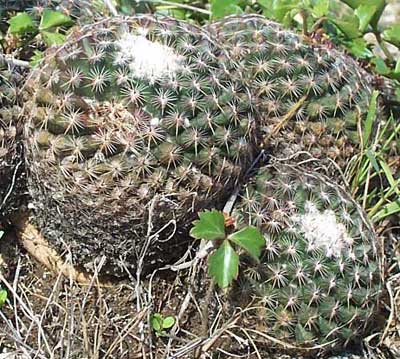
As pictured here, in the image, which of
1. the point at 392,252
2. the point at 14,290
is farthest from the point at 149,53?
the point at 392,252

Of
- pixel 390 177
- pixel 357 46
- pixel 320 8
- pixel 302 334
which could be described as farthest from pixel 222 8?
pixel 302 334

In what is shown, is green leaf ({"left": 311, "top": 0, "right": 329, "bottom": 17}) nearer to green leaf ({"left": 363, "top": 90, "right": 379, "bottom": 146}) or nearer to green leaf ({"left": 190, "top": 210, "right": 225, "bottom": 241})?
green leaf ({"left": 363, "top": 90, "right": 379, "bottom": 146})

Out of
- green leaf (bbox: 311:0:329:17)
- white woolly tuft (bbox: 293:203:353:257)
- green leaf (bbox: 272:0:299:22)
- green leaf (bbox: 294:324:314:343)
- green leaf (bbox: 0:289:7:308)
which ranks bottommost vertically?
green leaf (bbox: 0:289:7:308)

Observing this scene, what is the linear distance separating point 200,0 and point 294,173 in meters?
0.97

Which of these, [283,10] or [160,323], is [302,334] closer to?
[160,323]

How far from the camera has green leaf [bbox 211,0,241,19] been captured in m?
2.61

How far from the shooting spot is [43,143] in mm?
1965

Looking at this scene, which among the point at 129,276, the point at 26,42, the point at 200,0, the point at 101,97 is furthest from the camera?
the point at 200,0

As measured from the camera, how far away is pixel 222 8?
261cm

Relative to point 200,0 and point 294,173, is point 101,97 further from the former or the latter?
point 200,0

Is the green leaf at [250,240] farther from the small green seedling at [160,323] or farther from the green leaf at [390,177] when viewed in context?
the green leaf at [390,177]

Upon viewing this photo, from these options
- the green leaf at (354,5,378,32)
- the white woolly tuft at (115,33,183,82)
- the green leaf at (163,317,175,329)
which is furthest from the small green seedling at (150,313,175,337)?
the green leaf at (354,5,378,32)

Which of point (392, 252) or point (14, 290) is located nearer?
point (14, 290)

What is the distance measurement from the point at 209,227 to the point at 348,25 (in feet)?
3.19
